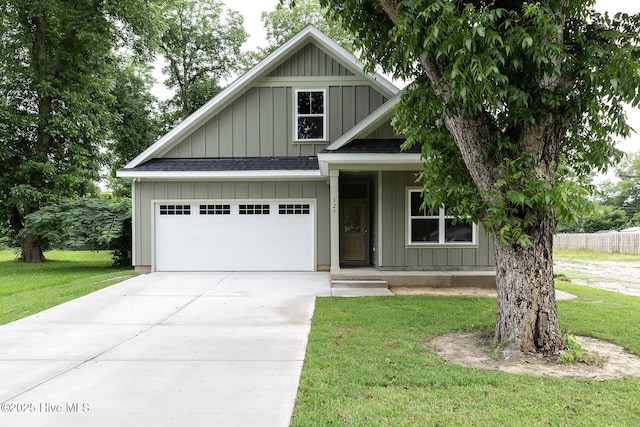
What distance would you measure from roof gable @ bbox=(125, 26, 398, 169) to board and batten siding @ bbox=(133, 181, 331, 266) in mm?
1044

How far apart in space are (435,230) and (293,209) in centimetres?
398

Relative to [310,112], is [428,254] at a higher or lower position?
lower

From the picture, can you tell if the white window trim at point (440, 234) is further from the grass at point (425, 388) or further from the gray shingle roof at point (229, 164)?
the grass at point (425, 388)

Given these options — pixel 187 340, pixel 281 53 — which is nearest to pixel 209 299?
pixel 187 340

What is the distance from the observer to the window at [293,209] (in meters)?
11.6

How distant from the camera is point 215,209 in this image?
11.6 meters

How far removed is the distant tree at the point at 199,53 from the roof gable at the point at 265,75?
475 inches

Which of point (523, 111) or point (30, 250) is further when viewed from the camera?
point (30, 250)

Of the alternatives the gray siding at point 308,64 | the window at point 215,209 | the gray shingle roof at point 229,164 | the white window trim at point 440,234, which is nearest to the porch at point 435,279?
the white window trim at point 440,234

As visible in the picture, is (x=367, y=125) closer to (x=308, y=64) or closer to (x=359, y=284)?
(x=308, y=64)

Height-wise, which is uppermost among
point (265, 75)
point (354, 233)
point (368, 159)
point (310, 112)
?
point (265, 75)

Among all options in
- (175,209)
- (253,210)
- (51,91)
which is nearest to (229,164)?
(253,210)

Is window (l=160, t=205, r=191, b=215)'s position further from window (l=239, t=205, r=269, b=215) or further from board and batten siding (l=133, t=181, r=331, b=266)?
window (l=239, t=205, r=269, b=215)

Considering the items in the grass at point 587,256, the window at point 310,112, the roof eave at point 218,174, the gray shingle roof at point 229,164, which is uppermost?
the window at point 310,112
